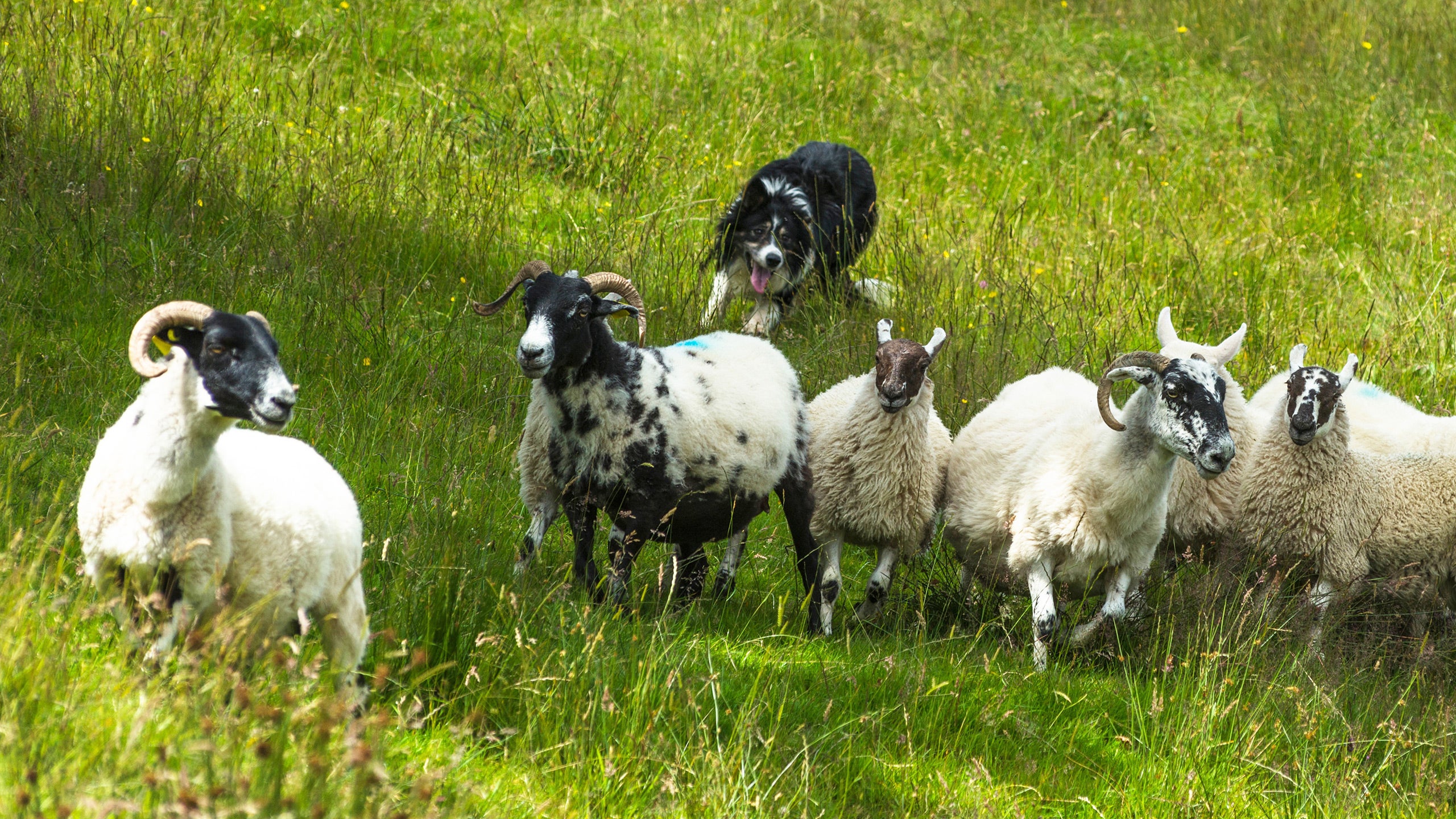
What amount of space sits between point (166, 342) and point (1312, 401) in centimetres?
565

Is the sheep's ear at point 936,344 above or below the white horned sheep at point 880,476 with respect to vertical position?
above

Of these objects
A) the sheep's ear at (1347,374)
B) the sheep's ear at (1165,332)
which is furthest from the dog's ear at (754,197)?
the sheep's ear at (1347,374)

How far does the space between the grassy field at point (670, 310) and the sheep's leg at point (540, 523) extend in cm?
12

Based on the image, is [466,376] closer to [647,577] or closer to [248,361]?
[647,577]

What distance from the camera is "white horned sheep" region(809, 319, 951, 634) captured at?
21.8 feet

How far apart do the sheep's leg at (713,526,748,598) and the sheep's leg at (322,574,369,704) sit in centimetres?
293

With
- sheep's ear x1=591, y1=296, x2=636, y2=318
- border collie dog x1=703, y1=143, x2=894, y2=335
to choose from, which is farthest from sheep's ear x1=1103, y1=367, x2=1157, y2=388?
border collie dog x1=703, y1=143, x2=894, y2=335

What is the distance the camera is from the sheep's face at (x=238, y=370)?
356 centimetres

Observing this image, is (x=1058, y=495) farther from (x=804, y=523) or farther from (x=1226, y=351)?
(x=1226, y=351)

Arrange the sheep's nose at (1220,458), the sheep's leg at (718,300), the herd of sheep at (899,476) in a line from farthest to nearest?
the sheep's leg at (718,300) < the sheep's nose at (1220,458) < the herd of sheep at (899,476)

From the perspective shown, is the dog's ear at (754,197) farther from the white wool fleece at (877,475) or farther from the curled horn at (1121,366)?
the curled horn at (1121,366)

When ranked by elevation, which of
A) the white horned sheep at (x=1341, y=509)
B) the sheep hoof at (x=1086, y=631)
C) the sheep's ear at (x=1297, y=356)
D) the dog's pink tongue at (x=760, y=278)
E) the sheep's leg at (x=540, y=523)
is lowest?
the sheep hoof at (x=1086, y=631)

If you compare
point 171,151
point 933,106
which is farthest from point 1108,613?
point 933,106

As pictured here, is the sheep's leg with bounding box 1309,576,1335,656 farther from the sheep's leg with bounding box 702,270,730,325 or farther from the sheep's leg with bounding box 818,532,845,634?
the sheep's leg with bounding box 702,270,730,325
